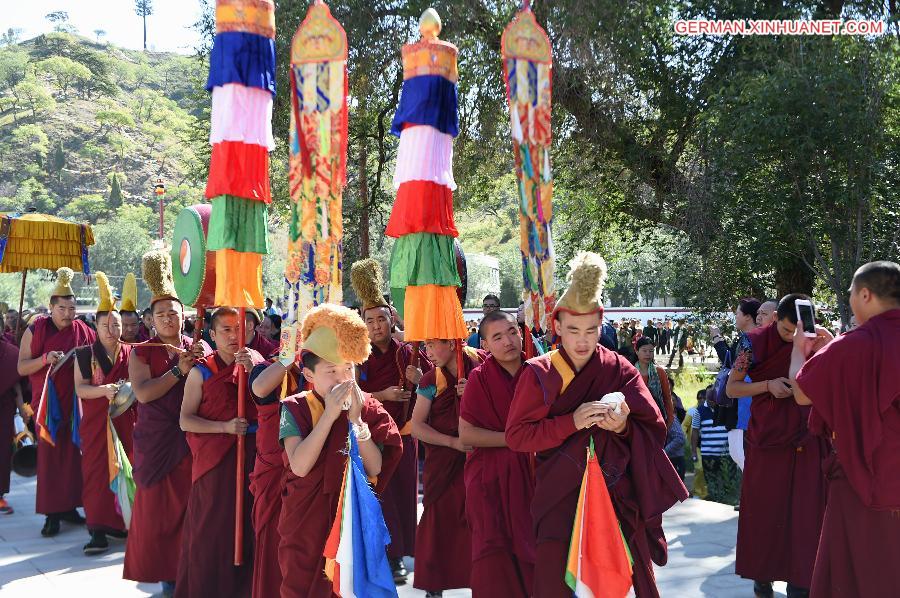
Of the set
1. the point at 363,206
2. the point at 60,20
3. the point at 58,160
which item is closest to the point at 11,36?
the point at 60,20

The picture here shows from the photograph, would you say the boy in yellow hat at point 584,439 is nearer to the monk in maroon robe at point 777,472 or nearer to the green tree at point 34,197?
the monk in maroon robe at point 777,472

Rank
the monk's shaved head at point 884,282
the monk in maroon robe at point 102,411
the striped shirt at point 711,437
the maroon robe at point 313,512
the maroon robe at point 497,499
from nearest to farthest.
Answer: the maroon robe at point 313,512, the monk's shaved head at point 884,282, the maroon robe at point 497,499, the monk in maroon robe at point 102,411, the striped shirt at point 711,437

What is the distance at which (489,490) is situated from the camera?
15.6ft

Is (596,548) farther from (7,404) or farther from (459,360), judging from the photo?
(7,404)

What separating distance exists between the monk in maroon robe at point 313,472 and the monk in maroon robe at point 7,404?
5949 millimetres

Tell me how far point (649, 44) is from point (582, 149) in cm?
174

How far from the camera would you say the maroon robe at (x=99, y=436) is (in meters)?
7.34

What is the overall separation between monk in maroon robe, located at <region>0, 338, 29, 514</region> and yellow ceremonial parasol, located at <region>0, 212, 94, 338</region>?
857 mm

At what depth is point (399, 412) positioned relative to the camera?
6.77 m

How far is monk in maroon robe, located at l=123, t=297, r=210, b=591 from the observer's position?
586 centimetres

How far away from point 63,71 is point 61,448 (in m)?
131

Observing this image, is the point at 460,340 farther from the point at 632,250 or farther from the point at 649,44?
the point at 632,250

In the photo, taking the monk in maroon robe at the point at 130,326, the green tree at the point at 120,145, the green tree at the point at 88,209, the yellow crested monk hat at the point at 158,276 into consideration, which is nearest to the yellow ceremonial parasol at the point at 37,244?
the monk in maroon robe at the point at 130,326

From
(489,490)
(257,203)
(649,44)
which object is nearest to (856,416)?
(489,490)
